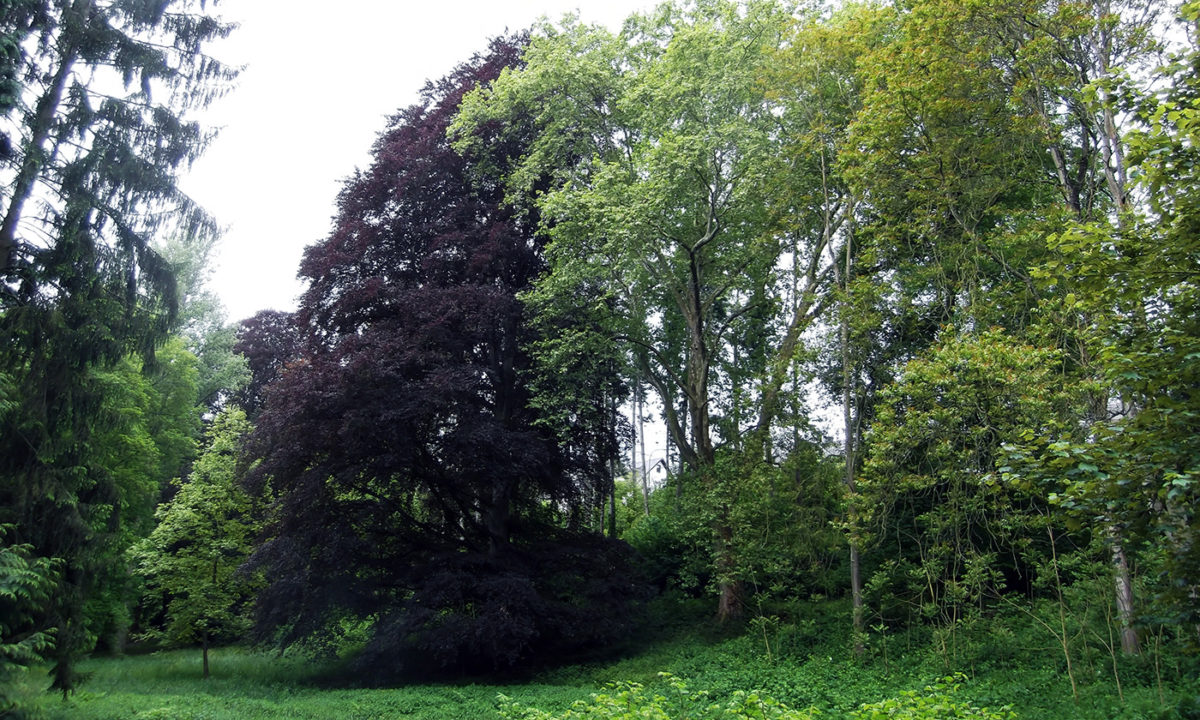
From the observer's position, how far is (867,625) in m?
13.1

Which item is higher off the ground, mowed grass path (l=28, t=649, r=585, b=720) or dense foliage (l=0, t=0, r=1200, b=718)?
dense foliage (l=0, t=0, r=1200, b=718)

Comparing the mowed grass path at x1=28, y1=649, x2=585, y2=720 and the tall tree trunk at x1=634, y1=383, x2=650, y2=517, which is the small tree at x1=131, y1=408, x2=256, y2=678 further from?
the tall tree trunk at x1=634, y1=383, x2=650, y2=517

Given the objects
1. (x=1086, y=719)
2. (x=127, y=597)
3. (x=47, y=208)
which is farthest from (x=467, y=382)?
(x=127, y=597)

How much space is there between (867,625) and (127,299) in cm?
1352

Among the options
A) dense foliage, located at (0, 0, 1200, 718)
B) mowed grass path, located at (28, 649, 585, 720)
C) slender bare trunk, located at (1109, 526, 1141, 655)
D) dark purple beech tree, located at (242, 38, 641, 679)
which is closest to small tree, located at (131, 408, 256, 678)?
dense foliage, located at (0, 0, 1200, 718)

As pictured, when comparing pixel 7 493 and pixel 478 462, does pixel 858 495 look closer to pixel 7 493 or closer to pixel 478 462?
pixel 478 462

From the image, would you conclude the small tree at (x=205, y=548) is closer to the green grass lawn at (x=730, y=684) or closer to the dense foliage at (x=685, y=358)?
the dense foliage at (x=685, y=358)

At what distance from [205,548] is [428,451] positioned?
20.2 feet

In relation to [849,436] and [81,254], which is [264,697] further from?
[849,436]

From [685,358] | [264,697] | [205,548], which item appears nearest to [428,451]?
[264,697]

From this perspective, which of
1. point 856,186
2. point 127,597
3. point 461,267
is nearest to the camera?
point 856,186

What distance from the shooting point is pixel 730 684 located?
12266mm

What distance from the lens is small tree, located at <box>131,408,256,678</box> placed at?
56.3 ft

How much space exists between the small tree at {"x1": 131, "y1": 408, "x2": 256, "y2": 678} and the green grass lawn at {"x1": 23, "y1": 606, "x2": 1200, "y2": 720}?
138 cm
